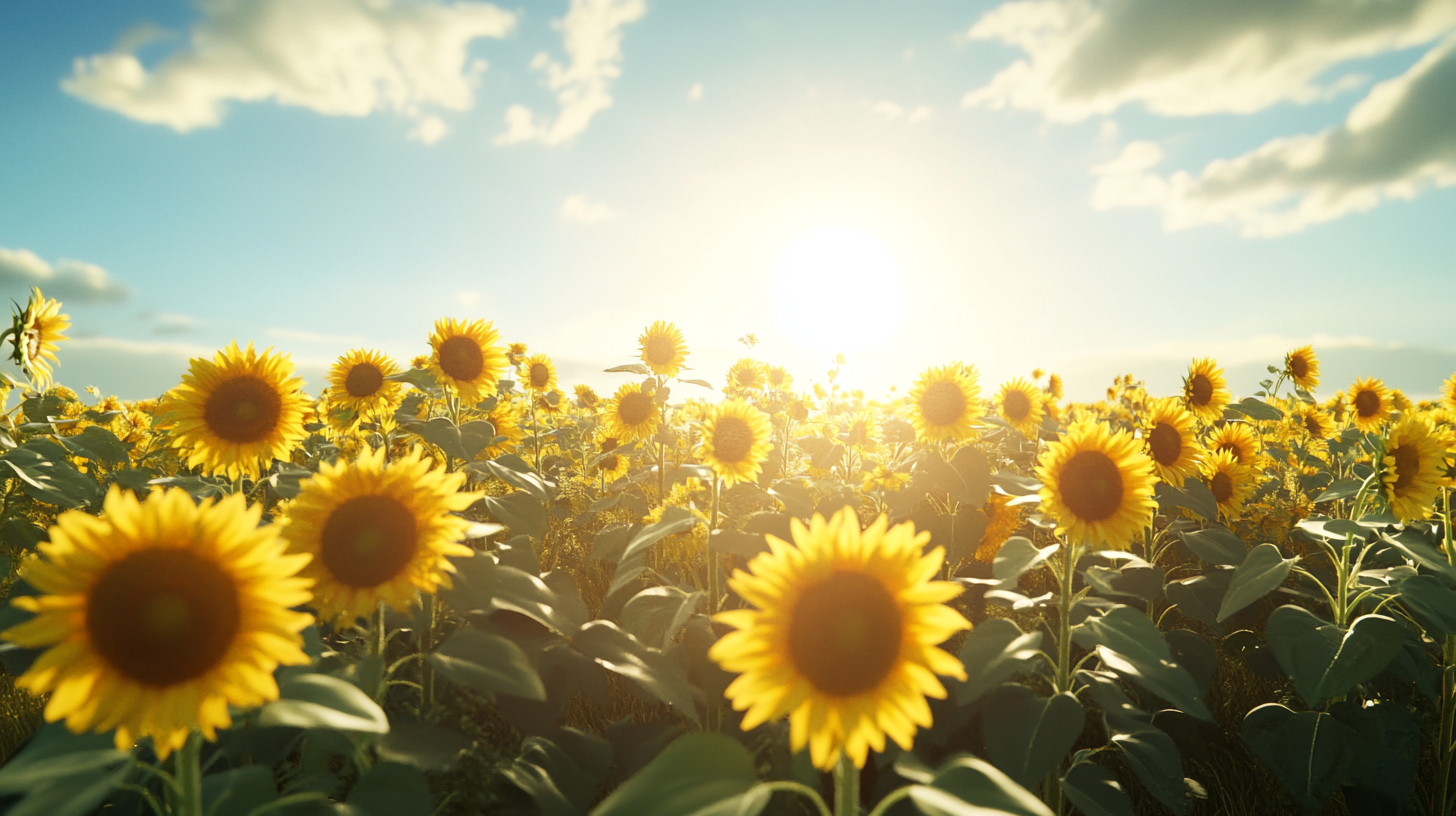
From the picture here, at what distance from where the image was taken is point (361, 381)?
161 inches

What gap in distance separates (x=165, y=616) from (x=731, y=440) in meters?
2.43

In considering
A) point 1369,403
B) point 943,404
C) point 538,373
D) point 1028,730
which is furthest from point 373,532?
point 1369,403

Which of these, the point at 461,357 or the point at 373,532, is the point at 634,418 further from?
the point at 373,532


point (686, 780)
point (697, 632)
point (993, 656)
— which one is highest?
point (686, 780)

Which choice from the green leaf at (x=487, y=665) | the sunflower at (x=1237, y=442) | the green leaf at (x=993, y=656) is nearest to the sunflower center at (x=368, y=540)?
the green leaf at (x=487, y=665)

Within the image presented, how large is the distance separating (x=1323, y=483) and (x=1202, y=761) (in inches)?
146

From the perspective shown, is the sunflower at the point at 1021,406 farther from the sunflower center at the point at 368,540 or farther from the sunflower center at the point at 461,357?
the sunflower center at the point at 368,540

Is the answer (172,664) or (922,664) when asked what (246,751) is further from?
(922,664)

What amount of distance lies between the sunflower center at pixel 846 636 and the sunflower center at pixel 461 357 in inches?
111

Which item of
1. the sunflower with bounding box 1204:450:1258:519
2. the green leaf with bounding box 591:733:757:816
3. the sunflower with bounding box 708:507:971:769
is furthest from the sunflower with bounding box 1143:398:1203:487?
the green leaf with bounding box 591:733:757:816

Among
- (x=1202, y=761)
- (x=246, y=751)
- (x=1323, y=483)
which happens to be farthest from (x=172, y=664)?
(x=1323, y=483)

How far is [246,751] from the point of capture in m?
1.52

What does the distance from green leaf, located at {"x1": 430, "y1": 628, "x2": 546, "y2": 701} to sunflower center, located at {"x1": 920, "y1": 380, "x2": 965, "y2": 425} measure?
130 inches

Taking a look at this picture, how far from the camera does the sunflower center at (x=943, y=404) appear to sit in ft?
13.6
